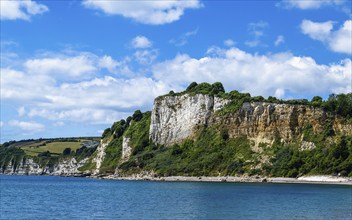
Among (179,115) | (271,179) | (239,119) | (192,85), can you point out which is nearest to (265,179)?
(271,179)

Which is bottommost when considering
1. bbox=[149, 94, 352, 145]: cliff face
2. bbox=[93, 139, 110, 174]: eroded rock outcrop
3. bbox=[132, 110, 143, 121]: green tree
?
bbox=[93, 139, 110, 174]: eroded rock outcrop

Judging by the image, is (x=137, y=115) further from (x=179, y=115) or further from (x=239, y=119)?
(x=239, y=119)

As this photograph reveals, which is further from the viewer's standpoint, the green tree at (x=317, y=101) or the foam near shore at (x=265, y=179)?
the green tree at (x=317, y=101)

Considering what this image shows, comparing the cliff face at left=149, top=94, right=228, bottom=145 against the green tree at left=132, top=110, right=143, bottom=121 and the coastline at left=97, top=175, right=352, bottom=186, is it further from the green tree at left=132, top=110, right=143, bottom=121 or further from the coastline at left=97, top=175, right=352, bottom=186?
the green tree at left=132, top=110, right=143, bottom=121

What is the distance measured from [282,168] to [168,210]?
2618 inches

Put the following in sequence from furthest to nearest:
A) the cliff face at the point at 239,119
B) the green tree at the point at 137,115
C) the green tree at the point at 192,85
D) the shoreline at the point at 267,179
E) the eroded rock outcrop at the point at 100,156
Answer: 1. the green tree at the point at 137,115
2. the eroded rock outcrop at the point at 100,156
3. the green tree at the point at 192,85
4. the cliff face at the point at 239,119
5. the shoreline at the point at 267,179

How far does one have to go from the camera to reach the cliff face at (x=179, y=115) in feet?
469

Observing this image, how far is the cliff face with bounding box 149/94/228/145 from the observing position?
143m

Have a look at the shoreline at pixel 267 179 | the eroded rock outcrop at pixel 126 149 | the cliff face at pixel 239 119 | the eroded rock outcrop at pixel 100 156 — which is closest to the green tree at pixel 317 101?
the cliff face at pixel 239 119

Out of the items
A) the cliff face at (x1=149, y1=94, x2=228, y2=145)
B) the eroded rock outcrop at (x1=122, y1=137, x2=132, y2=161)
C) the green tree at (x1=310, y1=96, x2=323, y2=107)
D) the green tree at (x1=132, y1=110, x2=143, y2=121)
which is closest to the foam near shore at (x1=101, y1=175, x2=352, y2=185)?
the cliff face at (x1=149, y1=94, x2=228, y2=145)

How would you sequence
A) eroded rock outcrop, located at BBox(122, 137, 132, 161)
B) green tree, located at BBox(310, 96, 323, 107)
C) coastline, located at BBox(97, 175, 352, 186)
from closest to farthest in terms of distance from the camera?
coastline, located at BBox(97, 175, 352, 186), green tree, located at BBox(310, 96, 323, 107), eroded rock outcrop, located at BBox(122, 137, 132, 161)

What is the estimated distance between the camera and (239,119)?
132 metres

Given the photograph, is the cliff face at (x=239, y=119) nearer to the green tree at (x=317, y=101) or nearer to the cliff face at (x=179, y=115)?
the cliff face at (x=179, y=115)

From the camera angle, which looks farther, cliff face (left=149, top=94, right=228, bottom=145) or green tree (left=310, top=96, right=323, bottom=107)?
cliff face (left=149, top=94, right=228, bottom=145)
